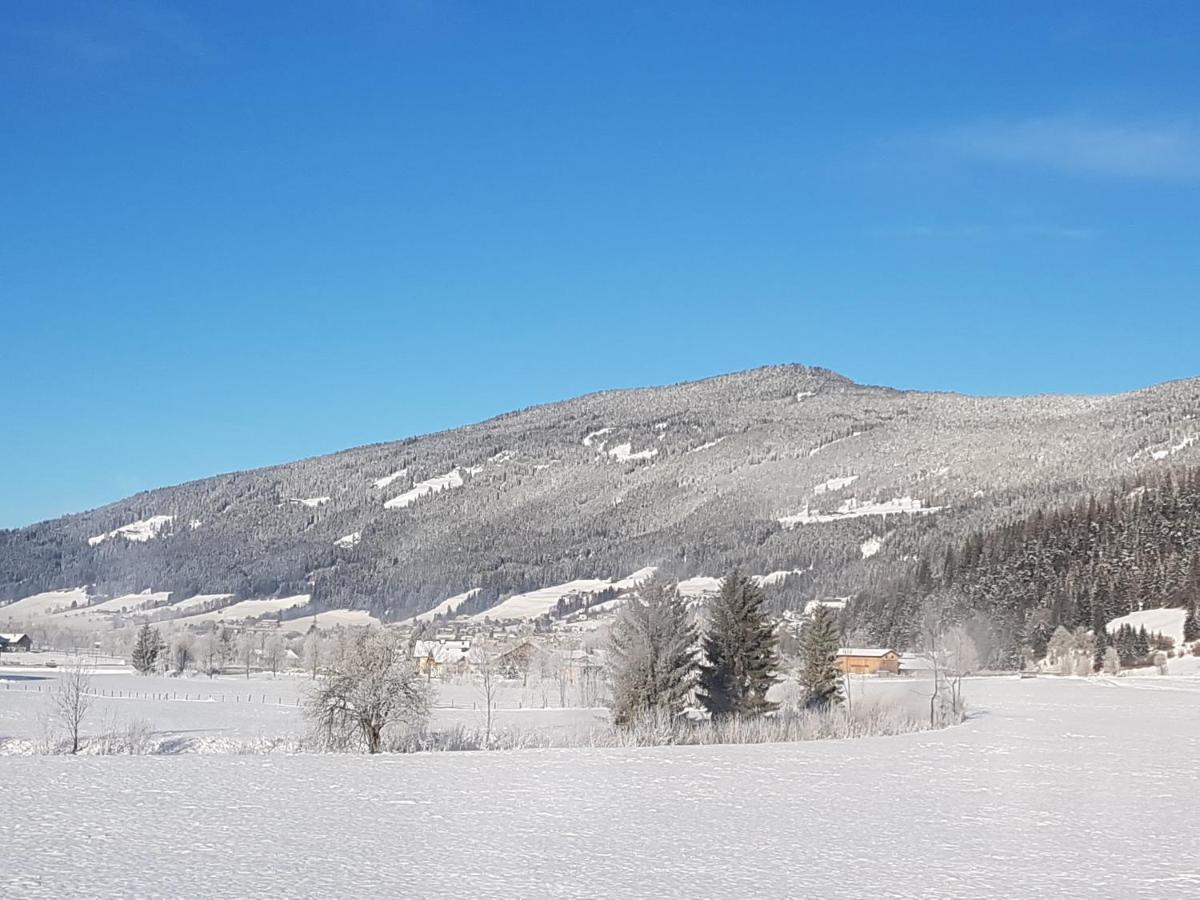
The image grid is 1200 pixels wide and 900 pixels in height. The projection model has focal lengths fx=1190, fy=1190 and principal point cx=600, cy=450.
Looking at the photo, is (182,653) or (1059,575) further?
(182,653)

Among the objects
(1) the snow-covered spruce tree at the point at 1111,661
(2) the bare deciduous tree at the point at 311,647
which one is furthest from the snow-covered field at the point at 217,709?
(1) the snow-covered spruce tree at the point at 1111,661

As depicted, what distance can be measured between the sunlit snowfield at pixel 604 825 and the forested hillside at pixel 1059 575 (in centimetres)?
8541

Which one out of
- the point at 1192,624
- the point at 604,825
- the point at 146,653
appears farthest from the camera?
the point at 146,653

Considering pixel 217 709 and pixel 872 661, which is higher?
pixel 872 661

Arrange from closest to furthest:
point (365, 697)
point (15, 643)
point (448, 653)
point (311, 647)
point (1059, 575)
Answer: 1. point (365, 697)
2. point (1059, 575)
3. point (448, 653)
4. point (311, 647)
5. point (15, 643)

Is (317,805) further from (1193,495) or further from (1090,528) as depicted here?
(1193,495)

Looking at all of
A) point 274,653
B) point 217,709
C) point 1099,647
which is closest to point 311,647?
point 274,653

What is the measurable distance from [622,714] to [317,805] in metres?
29.7

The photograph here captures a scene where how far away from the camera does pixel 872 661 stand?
10550cm

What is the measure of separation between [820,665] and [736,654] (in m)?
9.62

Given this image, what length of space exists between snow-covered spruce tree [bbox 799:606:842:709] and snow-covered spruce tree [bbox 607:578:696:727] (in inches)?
477

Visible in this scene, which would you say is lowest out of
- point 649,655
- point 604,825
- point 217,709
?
point 217,709

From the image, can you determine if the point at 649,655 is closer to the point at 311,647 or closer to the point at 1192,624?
the point at 1192,624

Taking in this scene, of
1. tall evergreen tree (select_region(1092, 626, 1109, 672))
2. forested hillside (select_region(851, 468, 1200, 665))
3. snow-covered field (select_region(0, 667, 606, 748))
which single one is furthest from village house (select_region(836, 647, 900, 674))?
snow-covered field (select_region(0, 667, 606, 748))
